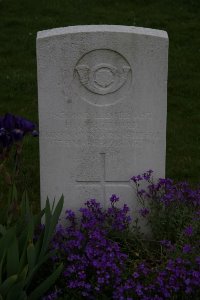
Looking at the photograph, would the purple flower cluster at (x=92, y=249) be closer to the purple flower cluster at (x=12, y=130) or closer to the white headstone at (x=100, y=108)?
the white headstone at (x=100, y=108)

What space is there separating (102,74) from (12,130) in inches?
32.4

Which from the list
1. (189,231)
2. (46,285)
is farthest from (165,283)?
(46,285)

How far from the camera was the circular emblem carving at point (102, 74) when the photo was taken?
419 centimetres

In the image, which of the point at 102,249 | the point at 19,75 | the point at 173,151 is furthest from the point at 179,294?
the point at 19,75

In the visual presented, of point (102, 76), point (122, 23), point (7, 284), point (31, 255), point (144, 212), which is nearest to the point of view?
point (7, 284)

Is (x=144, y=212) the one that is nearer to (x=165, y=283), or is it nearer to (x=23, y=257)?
(x=165, y=283)

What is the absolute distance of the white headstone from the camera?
4.16 m

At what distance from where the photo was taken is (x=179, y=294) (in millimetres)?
3688

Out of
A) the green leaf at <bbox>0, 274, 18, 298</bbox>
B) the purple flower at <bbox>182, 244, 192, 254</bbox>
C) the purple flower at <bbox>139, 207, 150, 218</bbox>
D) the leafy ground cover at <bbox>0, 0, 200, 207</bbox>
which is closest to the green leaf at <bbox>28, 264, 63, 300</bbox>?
the green leaf at <bbox>0, 274, 18, 298</bbox>

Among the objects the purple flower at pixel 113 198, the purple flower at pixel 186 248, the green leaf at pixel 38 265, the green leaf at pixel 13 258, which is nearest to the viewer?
the green leaf at pixel 13 258

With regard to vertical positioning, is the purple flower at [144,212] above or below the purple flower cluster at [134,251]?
above

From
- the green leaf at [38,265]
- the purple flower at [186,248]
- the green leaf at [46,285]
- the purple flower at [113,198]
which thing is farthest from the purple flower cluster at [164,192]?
the green leaf at [46,285]

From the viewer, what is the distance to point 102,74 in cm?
423

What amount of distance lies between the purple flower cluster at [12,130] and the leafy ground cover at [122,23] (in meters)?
1.87
